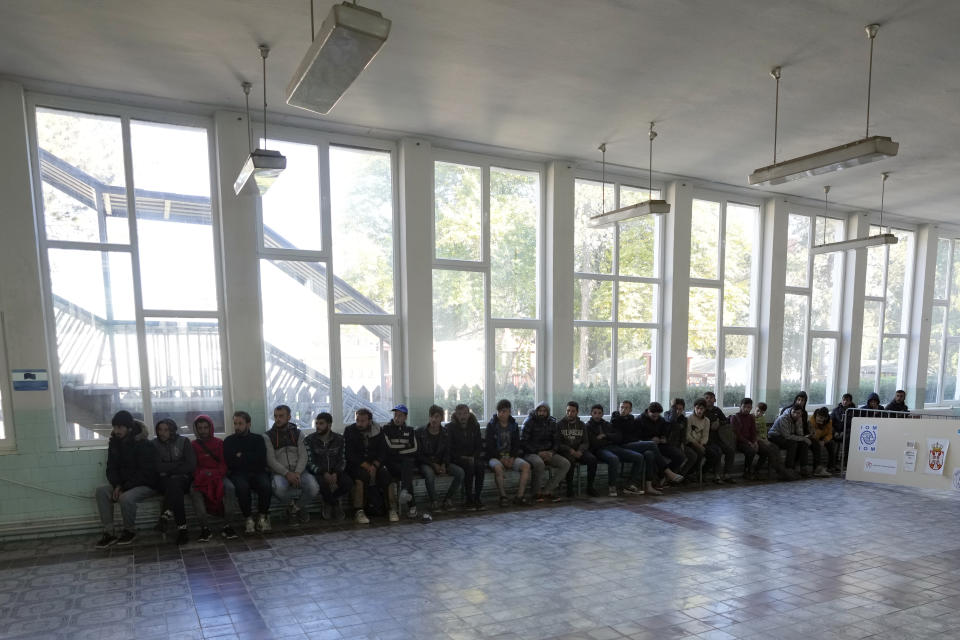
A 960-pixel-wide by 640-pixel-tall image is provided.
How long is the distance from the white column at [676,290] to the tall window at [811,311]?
7.75 feet

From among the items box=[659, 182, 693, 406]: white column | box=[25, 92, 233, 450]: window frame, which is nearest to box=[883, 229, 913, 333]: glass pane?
box=[659, 182, 693, 406]: white column

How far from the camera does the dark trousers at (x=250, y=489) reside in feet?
16.8

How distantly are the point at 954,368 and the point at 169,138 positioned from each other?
15.6 m

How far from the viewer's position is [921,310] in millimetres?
11141

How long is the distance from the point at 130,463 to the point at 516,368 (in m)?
4.48

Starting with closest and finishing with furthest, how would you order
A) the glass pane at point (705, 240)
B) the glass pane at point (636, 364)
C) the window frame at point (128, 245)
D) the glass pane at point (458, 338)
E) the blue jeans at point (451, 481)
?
the window frame at point (128, 245)
the blue jeans at point (451, 481)
the glass pane at point (458, 338)
the glass pane at point (636, 364)
the glass pane at point (705, 240)

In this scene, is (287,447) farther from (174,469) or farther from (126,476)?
(126,476)

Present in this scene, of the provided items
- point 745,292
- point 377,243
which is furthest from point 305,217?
point 745,292

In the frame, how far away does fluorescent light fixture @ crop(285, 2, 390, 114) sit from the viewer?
2.56 m

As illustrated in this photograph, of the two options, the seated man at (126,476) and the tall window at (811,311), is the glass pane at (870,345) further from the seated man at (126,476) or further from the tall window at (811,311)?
the seated man at (126,476)

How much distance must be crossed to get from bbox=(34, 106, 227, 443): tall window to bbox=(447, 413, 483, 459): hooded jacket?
2.52 meters

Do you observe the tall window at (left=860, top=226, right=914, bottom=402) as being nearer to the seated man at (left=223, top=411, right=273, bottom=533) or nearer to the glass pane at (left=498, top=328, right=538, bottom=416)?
the glass pane at (left=498, top=328, right=538, bottom=416)

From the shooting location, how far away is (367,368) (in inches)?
254

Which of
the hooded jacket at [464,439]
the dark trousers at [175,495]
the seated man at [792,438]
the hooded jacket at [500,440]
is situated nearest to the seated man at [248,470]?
the dark trousers at [175,495]
